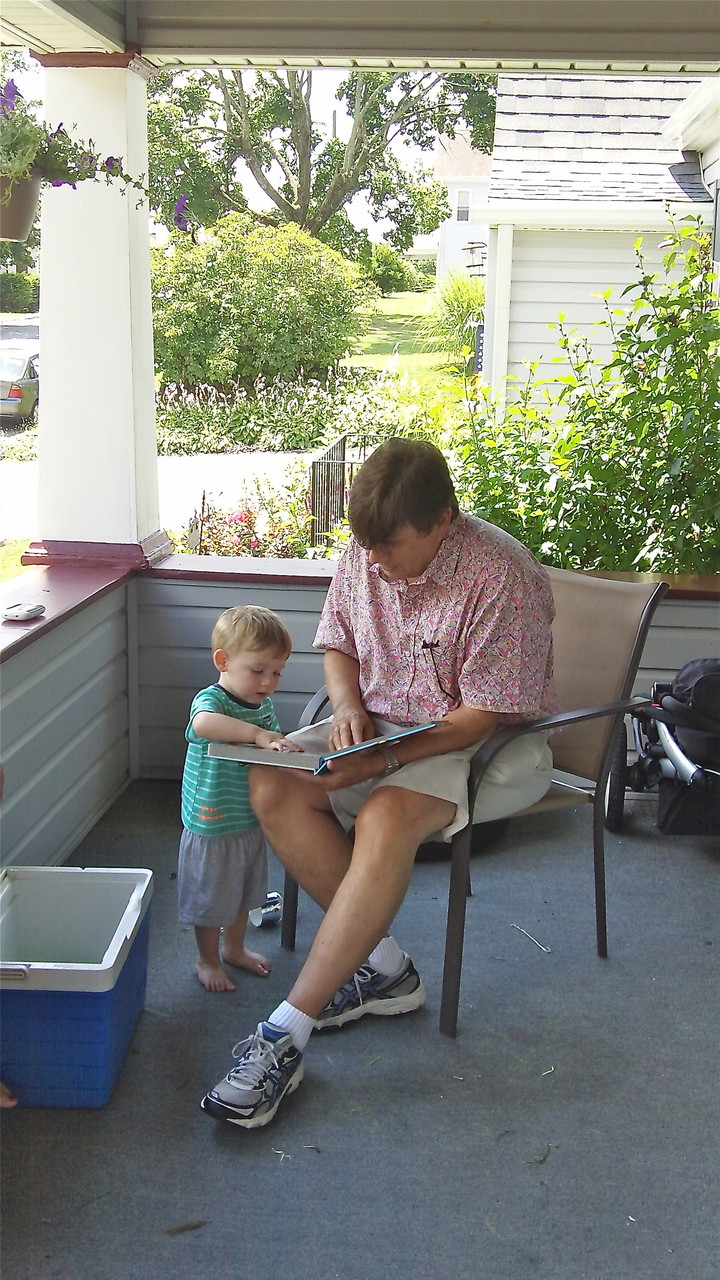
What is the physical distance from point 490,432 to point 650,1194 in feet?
7.65

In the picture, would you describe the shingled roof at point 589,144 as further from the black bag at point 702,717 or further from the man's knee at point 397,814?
the man's knee at point 397,814

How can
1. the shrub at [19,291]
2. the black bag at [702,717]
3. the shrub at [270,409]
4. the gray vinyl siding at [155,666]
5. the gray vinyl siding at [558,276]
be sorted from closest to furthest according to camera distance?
the black bag at [702,717] → the gray vinyl siding at [155,666] → the shrub at [19,291] → the gray vinyl siding at [558,276] → the shrub at [270,409]

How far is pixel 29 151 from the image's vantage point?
7.56 feet

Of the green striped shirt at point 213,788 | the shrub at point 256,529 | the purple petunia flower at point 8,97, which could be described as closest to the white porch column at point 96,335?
the purple petunia flower at point 8,97

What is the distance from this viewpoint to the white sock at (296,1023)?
208cm

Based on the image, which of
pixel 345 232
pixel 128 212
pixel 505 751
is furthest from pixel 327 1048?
pixel 345 232

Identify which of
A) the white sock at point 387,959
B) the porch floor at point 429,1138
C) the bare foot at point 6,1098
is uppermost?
the white sock at point 387,959

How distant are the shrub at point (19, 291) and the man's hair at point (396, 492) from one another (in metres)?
1.90

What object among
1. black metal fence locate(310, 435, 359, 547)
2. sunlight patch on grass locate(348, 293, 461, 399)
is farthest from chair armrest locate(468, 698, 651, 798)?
sunlight patch on grass locate(348, 293, 461, 399)

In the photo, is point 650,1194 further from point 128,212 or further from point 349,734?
point 128,212

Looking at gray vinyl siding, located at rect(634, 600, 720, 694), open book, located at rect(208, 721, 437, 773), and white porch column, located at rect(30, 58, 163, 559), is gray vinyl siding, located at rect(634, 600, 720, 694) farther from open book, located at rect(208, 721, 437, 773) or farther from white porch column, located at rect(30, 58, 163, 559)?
white porch column, located at rect(30, 58, 163, 559)

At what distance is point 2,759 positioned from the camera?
2.58 m

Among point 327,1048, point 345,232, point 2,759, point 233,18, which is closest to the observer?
point 327,1048

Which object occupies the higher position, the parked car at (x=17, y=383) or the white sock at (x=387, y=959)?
the parked car at (x=17, y=383)
